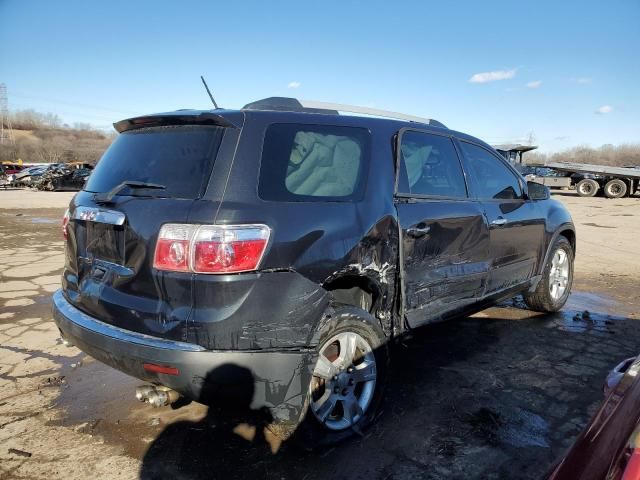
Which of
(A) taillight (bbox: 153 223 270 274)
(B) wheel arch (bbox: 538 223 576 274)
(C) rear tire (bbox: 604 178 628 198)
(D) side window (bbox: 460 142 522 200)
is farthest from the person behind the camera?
(C) rear tire (bbox: 604 178 628 198)

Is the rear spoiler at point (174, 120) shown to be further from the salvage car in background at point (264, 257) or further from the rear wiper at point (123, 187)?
the rear wiper at point (123, 187)

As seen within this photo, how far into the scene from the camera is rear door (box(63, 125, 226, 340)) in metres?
2.37

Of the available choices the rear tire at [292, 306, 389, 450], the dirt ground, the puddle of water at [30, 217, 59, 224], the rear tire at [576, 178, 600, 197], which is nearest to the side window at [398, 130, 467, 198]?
the rear tire at [292, 306, 389, 450]

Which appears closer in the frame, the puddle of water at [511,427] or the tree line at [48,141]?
the puddle of water at [511,427]

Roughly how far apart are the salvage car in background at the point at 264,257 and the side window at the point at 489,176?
2.00 ft

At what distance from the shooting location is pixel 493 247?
157 inches

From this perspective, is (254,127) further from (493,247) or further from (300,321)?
(493,247)

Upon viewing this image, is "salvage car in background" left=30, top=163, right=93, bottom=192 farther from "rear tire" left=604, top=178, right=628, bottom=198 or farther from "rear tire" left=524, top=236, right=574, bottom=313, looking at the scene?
"rear tire" left=604, top=178, right=628, bottom=198

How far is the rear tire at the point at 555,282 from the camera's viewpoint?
5.13 meters

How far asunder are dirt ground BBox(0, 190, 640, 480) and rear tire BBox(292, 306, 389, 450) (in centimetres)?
12

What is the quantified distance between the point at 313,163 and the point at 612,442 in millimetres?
1950

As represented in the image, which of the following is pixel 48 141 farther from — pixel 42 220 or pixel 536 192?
pixel 536 192

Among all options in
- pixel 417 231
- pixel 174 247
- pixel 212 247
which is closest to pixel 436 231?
pixel 417 231

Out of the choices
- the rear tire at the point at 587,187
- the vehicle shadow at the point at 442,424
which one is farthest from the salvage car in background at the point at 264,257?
the rear tire at the point at 587,187
